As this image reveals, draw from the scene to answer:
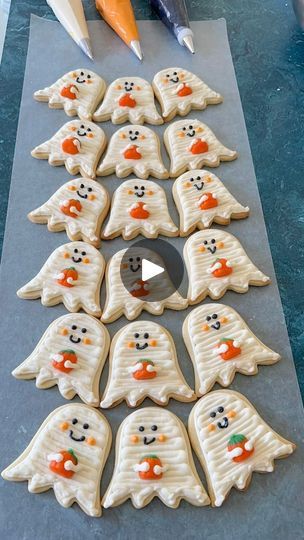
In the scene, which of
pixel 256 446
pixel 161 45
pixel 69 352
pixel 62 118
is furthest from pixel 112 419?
pixel 161 45

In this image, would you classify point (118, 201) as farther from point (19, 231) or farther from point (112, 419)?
point (112, 419)

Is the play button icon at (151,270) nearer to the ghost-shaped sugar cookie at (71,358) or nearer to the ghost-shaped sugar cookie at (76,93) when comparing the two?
the ghost-shaped sugar cookie at (71,358)

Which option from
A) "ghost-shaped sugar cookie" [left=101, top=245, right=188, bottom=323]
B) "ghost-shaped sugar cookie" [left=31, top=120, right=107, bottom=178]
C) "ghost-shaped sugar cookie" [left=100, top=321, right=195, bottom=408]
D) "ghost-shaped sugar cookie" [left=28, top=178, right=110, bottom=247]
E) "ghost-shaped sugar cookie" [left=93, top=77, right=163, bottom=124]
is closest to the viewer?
"ghost-shaped sugar cookie" [left=100, top=321, right=195, bottom=408]

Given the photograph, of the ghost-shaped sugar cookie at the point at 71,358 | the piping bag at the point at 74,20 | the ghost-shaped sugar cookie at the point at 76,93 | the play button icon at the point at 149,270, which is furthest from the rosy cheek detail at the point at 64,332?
the piping bag at the point at 74,20

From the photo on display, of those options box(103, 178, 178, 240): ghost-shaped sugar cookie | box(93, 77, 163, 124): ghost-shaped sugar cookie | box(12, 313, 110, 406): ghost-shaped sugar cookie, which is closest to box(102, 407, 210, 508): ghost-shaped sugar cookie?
box(12, 313, 110, 406): ghost-shaped sugar cookie

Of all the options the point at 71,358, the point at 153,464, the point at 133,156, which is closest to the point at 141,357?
the point at 71,358

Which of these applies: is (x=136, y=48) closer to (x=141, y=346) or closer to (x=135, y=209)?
(x=135, y=209)

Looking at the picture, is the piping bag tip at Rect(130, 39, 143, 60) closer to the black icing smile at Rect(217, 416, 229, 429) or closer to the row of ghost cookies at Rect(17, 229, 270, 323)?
the row of ghost cookies at Rect(17, 229, 270, 323)
